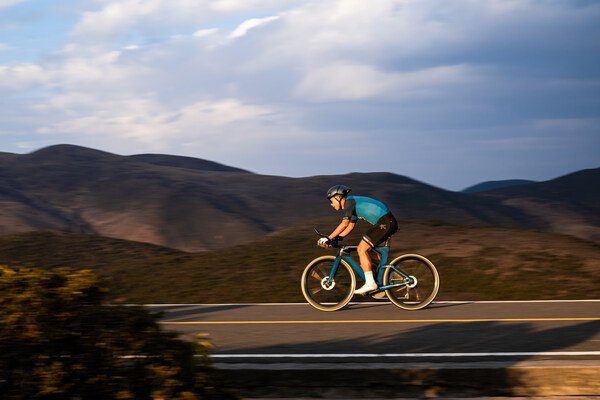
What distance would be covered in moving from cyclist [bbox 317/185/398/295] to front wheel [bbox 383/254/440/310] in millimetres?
293

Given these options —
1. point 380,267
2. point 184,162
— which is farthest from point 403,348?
point 184,162

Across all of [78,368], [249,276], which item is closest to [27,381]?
[78,368]

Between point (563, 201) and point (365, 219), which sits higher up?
point (563, 201)

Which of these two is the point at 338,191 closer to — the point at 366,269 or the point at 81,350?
the point at 366,269

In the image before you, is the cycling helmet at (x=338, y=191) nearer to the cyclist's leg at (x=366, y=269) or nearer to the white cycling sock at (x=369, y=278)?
the cyclist's leg at (x=366, y=269)

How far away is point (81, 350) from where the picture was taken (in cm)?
460

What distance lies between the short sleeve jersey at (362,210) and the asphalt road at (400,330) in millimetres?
1296

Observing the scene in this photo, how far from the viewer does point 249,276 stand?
15172mm

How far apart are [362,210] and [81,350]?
24.9 ft

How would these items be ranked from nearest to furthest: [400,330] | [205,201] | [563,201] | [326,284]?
[400,330] → [326,284] → [205,201] → [563,201]

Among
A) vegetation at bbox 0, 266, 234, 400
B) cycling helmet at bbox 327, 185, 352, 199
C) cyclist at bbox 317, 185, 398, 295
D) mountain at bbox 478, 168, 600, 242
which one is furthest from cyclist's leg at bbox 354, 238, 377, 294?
mountain at bbox 478, 168, 600, 242

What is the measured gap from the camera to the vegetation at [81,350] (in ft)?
14.6

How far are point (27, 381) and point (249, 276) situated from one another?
35.3ft

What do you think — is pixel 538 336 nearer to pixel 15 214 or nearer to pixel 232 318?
pixel 232 318
